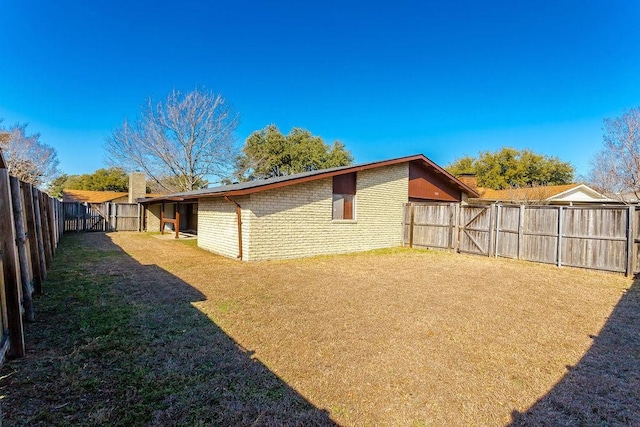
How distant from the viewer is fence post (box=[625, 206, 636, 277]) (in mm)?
7918

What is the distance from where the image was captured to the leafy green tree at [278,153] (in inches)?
1165

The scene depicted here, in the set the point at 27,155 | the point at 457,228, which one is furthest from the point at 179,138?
the point at 457,228

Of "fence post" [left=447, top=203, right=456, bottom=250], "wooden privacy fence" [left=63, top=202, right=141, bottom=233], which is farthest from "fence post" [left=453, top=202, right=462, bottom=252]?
"wooden privacy fence" [left=63, top=202, right=141, bottom=233]

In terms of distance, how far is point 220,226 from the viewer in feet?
36.8

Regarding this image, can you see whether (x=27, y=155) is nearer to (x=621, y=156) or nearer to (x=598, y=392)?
(x=598, y=392)

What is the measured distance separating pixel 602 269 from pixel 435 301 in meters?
6.15

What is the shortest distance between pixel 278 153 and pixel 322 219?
20128 millimetres

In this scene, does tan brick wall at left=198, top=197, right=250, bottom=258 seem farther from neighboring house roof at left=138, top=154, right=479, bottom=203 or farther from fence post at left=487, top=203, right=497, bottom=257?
fence post at left=487, top=203, right=497, bottom=257

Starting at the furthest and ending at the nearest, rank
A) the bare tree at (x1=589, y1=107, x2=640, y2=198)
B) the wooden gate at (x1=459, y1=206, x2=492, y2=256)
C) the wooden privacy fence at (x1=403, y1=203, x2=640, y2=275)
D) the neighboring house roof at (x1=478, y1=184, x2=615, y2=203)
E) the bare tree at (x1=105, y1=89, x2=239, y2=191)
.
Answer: the bare tree at (x1=105, y1=89, x2=239, y2=191) < the neighboring house roof at (x1=478, y1=184, x2=615, y2=203) < the bare tree at (x1=589, y1=107, x2=640, y2=198) < the wooden gate at (x1=459, y1=206, x2=492, y2=256) < the wooden privacy fence at (x1=403, y1=203, x2=640, y2=275)

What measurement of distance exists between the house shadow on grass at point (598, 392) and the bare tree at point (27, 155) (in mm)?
34329

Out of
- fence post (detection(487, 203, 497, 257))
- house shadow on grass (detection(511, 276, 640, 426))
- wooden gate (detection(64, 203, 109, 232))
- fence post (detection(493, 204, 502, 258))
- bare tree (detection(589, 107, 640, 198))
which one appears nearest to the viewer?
house shadow on grass (detection(511, 276, 640, 426))

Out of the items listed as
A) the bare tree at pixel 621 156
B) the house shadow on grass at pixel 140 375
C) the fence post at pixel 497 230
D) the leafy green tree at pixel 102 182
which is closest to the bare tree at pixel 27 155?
the leafy green tree at pixel 102 182

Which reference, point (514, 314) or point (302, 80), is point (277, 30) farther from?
point (514, 314)

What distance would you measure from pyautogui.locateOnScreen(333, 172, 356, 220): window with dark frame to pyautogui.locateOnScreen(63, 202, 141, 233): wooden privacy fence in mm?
15475
